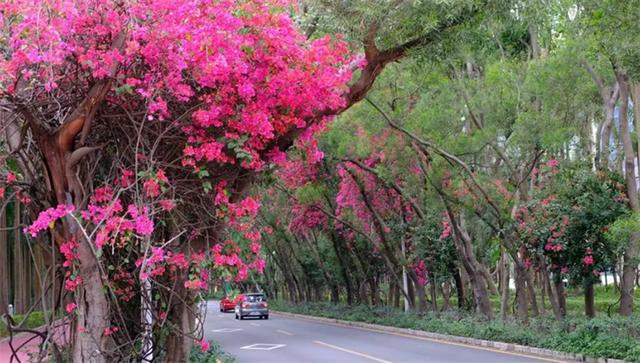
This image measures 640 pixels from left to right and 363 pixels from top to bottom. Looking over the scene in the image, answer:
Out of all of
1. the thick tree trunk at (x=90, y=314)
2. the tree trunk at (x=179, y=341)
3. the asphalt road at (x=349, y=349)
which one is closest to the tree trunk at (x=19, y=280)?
the asphalt road at (x=349, y=349)

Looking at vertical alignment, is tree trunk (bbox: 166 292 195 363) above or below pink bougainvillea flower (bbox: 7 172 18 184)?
below

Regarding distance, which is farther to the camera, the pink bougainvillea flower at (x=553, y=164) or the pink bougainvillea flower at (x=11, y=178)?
the pink bougainvillea flower at (x=553, y=164)

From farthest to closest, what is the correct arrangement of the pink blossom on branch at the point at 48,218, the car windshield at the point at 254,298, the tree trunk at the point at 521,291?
the car windshield at the point at 254,298 → the tree trunk at the point at 521,291 → the pink blossom on branch at the point at 48,218

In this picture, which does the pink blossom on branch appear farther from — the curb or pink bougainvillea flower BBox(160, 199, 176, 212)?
the curb

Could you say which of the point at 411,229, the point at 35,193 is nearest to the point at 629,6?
the point at 35,193

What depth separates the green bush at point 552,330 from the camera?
1302 centimetres

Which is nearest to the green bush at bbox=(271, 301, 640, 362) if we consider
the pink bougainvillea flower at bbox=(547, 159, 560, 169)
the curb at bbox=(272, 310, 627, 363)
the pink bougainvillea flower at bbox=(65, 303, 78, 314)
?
the curb at bbox=(272, 310, 627, 363)

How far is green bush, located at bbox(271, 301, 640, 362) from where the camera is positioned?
13016 millimetres

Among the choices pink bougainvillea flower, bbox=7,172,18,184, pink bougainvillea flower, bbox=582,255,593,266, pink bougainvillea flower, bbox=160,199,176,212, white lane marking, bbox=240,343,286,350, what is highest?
pink bougainvillea flower, bbox=7,172,18,184

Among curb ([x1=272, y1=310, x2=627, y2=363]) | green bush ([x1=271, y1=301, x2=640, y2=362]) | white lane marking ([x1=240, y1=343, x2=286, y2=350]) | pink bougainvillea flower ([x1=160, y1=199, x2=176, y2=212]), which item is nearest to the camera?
pink bougainvillea flower ([x1=160, y1=199, x2=176, y2=212])

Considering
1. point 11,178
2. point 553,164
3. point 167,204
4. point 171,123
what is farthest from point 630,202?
point 11,178

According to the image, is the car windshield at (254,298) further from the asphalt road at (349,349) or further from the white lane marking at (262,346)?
the white lane marking at (262,346)

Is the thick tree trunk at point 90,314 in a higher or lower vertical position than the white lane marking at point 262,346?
higher

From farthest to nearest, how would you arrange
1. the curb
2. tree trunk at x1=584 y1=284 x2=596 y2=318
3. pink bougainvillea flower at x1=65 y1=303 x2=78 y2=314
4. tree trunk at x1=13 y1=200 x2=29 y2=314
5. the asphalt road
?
tree trunk at x1=13 y1=200 x2=29 y2=314 < tree trunk at x1=584 y1=284 x2=596 y2=318 < the asphalt road < the curb < pink bougainvillea flower at x1=65 y1=303 x2=78 y2=314
